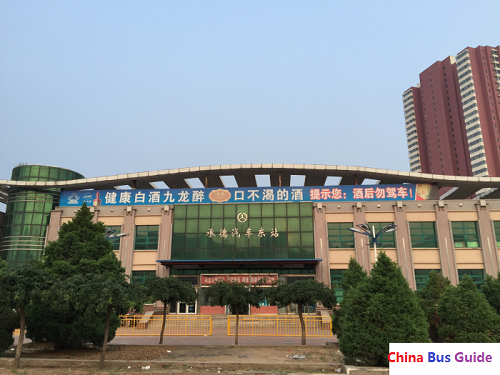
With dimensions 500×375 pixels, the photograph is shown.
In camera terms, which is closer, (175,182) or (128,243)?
(128,243)

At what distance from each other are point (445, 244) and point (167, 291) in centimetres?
2932

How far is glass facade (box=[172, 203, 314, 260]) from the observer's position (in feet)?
129

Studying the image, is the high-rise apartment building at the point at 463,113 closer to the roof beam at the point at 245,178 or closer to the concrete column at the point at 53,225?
the roof beam at the point at 245,178

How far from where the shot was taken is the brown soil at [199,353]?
16188 millimetres

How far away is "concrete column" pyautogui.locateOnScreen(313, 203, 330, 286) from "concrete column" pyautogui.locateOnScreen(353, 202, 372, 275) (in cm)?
294

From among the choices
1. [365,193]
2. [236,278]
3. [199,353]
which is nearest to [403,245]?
[365,193]

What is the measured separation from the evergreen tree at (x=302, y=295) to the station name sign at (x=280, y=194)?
2054cm

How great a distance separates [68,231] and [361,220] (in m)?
27.8

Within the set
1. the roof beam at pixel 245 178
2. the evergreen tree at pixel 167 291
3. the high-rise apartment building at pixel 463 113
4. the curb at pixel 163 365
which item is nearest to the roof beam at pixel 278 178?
the roof beam at pixel 245 178

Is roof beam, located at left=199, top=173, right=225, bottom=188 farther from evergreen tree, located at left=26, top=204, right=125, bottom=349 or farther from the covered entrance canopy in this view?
evergreen tree, located at left=26, top=204, right=125, bottom=349

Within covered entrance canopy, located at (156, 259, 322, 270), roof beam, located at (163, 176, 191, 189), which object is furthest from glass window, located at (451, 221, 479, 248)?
roof beam, located at (163, 176, 191, 189)

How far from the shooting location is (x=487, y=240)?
38250 mm

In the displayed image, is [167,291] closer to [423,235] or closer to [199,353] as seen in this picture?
[199,353]

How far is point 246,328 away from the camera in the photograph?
2780cm
